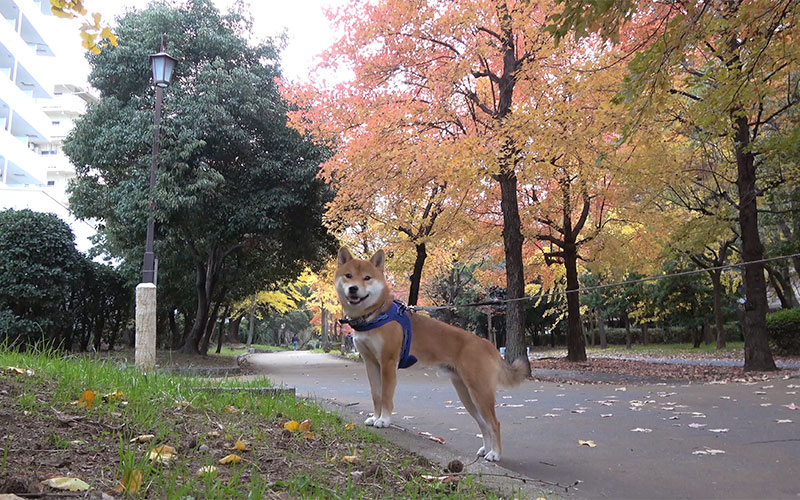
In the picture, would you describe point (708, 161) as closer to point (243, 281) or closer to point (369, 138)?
point (369, 138)

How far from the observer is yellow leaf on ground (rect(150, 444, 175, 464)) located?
2421mm

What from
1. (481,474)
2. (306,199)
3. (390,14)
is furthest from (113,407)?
(306,199)

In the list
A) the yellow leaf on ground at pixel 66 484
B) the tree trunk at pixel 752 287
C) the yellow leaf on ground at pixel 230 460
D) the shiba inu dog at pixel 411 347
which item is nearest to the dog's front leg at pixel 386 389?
the shiba inu dog at pixel 411 347

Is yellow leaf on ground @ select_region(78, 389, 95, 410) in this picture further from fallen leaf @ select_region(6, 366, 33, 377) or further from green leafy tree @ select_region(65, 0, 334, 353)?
green leafy tree @ select_region(65, 0, 334, 353)

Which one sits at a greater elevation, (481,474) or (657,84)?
(657,84)

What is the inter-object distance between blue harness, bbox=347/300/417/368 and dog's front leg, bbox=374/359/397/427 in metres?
0.10

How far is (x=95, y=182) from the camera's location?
1811cm

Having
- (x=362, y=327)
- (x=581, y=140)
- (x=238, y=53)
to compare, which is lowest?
(x=362, y=327)

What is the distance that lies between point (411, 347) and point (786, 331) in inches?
783

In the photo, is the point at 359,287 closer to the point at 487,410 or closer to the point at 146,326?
the point at 487,410

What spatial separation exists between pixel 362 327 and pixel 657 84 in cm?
426

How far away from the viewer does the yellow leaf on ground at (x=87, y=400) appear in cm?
322

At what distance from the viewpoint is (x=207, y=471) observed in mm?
2359

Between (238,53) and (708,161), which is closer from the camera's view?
(708,161)
